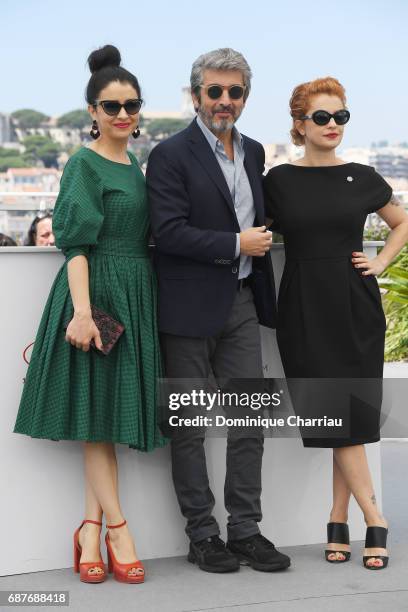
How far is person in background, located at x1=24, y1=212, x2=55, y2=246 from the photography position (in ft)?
21.4

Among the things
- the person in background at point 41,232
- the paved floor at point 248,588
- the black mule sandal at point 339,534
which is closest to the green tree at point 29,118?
the person in background at point 41,232

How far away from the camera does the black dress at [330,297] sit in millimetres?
3791

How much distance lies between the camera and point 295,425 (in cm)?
403

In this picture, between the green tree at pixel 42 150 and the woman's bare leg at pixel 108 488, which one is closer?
the woman's bare leg at pixel 108 488

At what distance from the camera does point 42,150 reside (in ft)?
478

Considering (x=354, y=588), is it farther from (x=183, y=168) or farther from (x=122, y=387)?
(x=183, y=168)

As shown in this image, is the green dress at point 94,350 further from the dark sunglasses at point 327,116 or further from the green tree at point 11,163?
the green tree at point 11,163

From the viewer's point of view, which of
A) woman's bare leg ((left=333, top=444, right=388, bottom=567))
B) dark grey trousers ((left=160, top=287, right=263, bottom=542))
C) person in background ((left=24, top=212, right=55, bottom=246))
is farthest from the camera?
person in background ((left=24, top=212, right=55, bottom=246))

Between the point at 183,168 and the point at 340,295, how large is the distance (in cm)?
69

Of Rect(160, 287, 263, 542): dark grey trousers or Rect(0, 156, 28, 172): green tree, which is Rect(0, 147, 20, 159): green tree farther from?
Rect(160, 287, 263, 542): dark grey trousers

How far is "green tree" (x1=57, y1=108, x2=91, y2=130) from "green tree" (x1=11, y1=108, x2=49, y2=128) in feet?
9.42

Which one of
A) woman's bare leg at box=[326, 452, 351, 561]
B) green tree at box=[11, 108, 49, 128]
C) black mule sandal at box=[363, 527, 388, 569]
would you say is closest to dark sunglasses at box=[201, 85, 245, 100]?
woman's bare leg at box=[326, 452, 351, 561]

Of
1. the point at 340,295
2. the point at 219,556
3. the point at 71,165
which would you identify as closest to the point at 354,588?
the point at 219,556

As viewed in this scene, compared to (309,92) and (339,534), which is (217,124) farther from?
(339,534)
